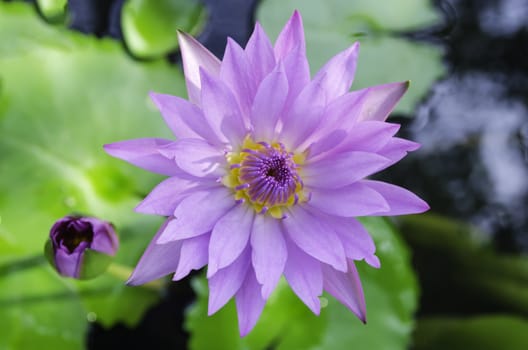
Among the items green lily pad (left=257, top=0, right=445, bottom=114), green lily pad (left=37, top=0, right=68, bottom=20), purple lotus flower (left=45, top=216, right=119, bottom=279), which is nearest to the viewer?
purple lotus flower (left=45, top=216, right=119, bottom=279)

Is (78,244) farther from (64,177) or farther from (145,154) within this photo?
(64,177)

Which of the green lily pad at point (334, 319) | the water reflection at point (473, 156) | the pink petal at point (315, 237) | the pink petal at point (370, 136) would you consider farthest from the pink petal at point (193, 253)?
the water reflection at point (473, 156)

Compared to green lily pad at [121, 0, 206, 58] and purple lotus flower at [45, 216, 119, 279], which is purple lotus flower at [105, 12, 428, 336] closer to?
purple lotus flower at [45, 216, 119, 279]

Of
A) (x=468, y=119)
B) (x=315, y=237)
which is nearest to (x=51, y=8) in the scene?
(x=315, y=237)

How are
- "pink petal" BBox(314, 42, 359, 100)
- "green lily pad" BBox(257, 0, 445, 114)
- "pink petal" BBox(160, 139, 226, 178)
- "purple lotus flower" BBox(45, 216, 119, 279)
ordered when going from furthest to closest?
1. "green lily pad" BBox(257, 0, 445, 114)
2. "purple lotus flower" BBox(45, 216, 119, 279)
3. "pink petal" BBox(314, 42, 359, 100)
4. "pink petal" BBox(160, 139, 226, 178)

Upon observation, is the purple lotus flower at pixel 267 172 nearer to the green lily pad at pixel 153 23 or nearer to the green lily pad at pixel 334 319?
the green lily pad at pixel 334 319

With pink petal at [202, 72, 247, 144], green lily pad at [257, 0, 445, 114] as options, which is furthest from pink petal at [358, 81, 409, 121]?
green lily pad at [257, 0, 445, 114]

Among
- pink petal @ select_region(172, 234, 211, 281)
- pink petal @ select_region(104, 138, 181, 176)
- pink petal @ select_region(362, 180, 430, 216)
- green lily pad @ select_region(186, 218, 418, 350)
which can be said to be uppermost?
pink petal @ select_region(362, 180, 430, 216)
